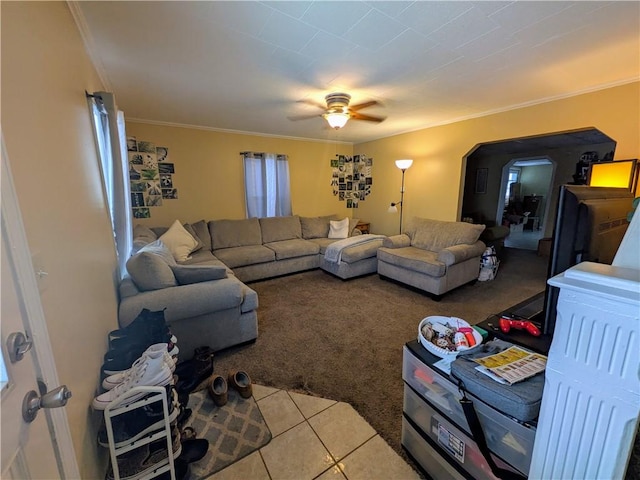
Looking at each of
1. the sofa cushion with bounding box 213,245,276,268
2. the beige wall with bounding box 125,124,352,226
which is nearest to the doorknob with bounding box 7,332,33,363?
the sofa cushion with bounding box 213,245,276,268

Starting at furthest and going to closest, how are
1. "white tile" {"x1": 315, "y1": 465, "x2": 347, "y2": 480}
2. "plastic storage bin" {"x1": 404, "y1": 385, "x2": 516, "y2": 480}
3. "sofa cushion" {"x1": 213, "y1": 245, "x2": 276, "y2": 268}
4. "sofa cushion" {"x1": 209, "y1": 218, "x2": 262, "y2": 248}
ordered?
"sofa cushion" {"x1": 209, "y1": 218, "x2": 262, "y2": 248} → "sofa cushion" {"x1": 213, "y1": 245, "x2": 276, "y2": 268} → "white tile" {"x1": 315, "y1": 465, "x2": 347, "y2": 480} → "plastic storage bin" {"x1": 404, "y1": 385, "x2": 516, "y2": 480}

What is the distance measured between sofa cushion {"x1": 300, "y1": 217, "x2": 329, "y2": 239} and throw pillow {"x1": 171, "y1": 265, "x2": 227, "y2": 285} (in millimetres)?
2725

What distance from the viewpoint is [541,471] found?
82cm

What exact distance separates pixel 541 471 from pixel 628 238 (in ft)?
2.46

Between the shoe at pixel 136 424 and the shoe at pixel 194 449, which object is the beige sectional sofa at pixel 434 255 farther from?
the shoe at pixel 136 424

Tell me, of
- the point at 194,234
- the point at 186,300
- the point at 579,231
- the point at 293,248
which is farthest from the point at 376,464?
the point at 194,234

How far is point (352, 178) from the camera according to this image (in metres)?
5.84

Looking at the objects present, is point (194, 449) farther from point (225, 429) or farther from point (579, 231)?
point (579, 231)

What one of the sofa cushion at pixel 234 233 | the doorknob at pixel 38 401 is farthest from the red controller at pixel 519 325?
the sofa cushion at pixel 234 233

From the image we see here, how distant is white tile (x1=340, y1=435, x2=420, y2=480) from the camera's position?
4.24 ft

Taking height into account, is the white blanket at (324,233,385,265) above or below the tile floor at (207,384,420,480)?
above

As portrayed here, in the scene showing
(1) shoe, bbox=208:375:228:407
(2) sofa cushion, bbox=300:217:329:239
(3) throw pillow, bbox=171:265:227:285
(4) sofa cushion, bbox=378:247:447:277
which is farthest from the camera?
(2) sofa cushion, bbox=300:217:329:239

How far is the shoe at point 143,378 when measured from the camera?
3.72ft

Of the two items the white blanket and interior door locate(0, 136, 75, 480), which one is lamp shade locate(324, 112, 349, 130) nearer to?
the white blanket
